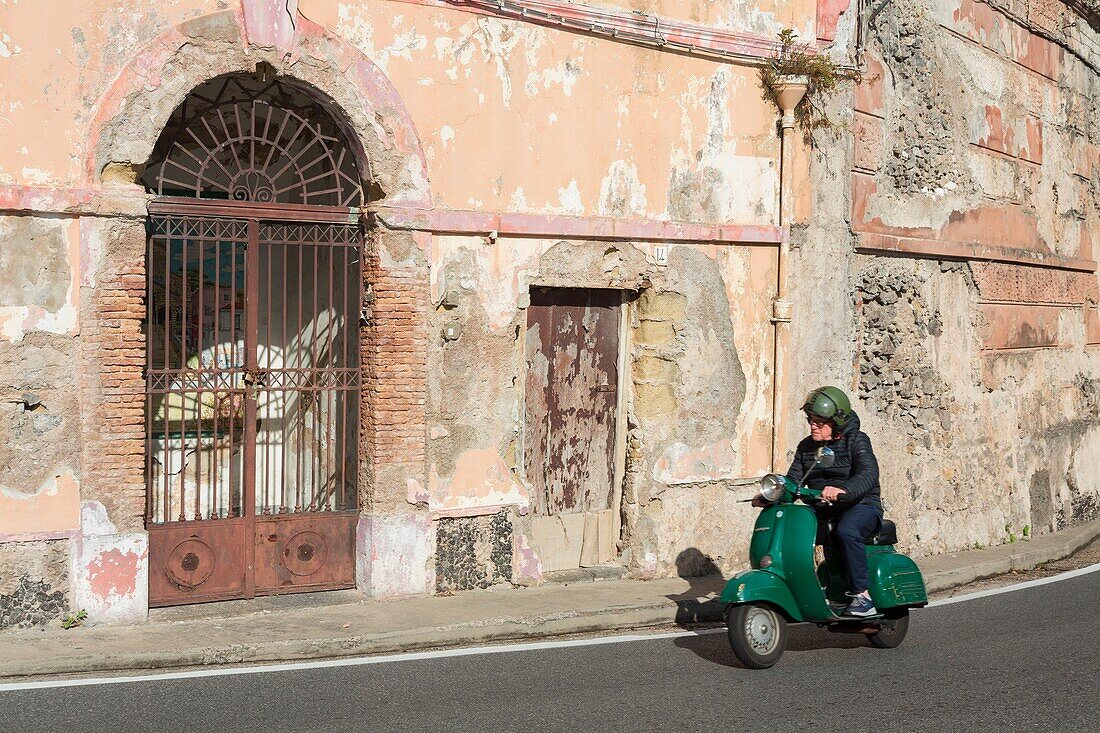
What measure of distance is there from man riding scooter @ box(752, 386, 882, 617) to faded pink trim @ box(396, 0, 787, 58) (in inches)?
158

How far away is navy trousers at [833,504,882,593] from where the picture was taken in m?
8.23

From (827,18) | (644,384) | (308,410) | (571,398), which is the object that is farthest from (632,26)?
(308,410)

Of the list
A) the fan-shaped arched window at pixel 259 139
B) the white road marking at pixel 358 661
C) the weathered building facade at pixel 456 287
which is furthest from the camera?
the fan-shaped arched window at pixel 259 139

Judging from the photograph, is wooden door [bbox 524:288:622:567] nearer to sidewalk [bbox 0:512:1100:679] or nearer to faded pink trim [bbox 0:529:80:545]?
sidewalk [bbox 0:512:1100:679]

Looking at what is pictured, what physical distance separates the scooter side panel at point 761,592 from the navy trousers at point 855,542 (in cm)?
48

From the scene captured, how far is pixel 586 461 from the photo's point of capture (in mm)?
11406

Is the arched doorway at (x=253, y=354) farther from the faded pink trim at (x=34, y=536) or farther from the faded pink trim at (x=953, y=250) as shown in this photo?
the faded pink trim at (x=953, y=250)

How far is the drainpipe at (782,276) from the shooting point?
11.9 m

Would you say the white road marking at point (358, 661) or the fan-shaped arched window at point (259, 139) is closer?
the white road marking at point (358, 661)

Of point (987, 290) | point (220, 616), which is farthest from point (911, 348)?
point (220, 616)

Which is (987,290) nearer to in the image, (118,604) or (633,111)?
(633,111)

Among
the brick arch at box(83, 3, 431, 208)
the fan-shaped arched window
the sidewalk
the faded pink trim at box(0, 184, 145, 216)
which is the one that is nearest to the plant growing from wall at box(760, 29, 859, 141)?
the brick arch at box(83, 3, 431, 208)

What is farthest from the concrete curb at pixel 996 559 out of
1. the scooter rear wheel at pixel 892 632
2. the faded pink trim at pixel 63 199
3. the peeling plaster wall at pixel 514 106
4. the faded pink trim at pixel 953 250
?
the faded pink trim at pixel 63 199

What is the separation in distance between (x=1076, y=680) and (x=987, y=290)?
7884 mm
